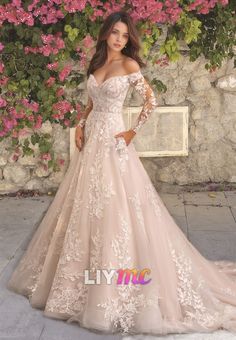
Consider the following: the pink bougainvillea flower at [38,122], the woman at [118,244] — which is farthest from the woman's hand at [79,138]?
the pink bougainvillea flower at [38,122]

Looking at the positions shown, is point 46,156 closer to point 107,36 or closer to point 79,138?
point 79,138

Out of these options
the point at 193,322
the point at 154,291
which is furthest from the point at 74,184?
the point at 193,322

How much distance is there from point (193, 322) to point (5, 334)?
105cm

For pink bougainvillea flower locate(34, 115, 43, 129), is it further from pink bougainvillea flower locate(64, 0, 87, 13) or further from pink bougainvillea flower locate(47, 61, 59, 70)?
pink bougainvillea flower locate(64, 0, 87, 13)

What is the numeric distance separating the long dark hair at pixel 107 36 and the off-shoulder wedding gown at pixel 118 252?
0.32ft

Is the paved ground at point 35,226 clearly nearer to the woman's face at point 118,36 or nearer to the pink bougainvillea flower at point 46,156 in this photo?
the pink bougainvillea flower at point 46,156

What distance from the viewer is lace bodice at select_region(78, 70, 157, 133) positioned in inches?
120

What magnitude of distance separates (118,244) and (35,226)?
1.89 meters

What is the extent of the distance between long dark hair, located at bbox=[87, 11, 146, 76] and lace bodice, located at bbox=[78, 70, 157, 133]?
10cm

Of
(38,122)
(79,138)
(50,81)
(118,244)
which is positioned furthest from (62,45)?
(118,244)

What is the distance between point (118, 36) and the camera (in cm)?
305

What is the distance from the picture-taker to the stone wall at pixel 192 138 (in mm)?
5551

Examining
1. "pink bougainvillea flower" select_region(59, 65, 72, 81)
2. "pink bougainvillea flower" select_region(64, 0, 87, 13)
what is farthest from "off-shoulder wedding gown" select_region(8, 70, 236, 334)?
"pink bougainvillea flower" select_region(59, 65, 72, 81)

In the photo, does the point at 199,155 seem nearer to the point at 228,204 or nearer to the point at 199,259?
the point at 228,204
